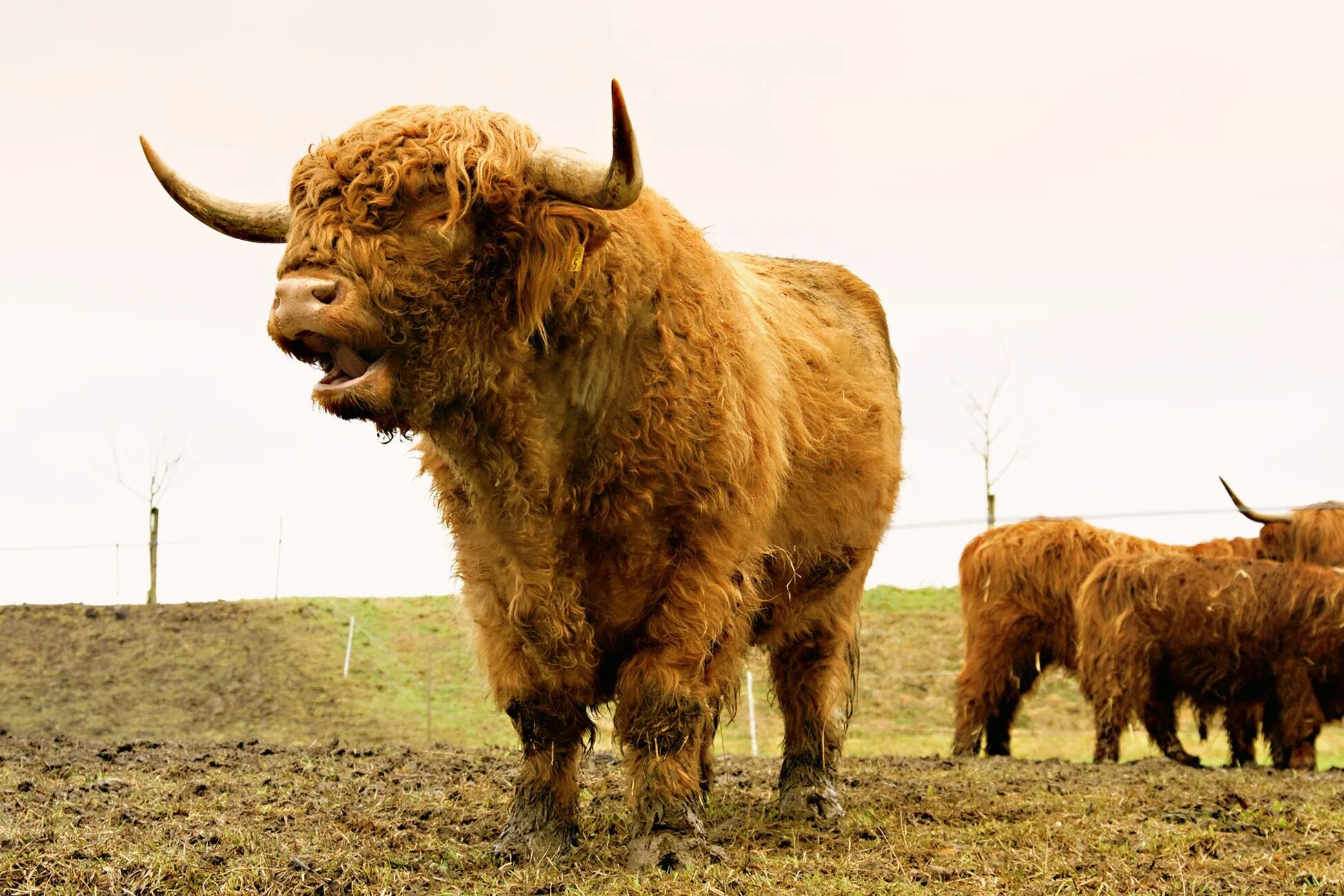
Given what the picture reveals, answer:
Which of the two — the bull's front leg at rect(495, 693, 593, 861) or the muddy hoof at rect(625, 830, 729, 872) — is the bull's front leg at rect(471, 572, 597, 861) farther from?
the muddy hoof at rect(625, 830, 729, 872)

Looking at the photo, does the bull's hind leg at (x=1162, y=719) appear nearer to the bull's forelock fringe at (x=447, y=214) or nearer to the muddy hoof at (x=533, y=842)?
the muddy hoof at (x=533, y=842)

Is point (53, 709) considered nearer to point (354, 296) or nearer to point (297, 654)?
point (297, 654)

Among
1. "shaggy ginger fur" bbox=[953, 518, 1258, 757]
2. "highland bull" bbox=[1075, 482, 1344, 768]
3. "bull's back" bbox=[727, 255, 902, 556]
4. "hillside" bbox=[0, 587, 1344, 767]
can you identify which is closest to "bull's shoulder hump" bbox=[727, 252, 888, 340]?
"bull's back" bbox=[727, 255, 902, 556]

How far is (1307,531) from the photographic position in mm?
13109

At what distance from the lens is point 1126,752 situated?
17391 mm

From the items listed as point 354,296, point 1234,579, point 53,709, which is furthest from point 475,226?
point 53,709

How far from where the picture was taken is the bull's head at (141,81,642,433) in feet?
13.2

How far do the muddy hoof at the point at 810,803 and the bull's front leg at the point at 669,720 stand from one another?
5.37ft

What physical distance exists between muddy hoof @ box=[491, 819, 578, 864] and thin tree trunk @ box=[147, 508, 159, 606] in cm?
1914

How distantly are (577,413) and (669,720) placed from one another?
3.57 ft

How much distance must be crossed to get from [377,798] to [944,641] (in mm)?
15601

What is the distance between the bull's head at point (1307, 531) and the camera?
511 inches

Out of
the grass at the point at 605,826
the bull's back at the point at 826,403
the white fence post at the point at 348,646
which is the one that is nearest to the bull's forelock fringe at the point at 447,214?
the bull's back at the point at 826,403

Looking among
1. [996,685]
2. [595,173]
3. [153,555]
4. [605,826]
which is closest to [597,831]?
[605,826]
